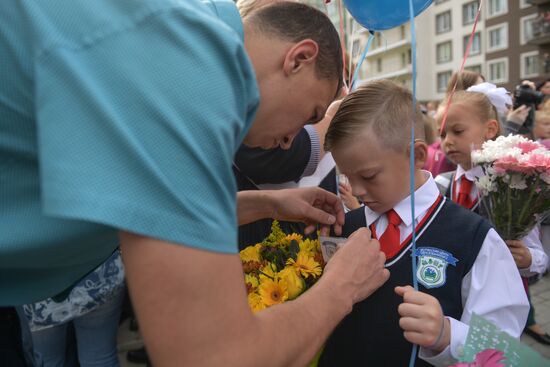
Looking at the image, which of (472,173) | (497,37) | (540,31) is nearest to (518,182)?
(472,173)

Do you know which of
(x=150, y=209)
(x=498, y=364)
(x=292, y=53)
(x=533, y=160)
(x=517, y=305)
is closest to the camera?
(x=150, y=209)

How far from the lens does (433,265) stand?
4.92 feet

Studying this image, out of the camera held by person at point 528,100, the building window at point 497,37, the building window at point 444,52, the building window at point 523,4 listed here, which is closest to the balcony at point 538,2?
the building window at point 523,4

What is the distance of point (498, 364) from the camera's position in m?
0.99

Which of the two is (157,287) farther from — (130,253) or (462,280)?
(462,280)

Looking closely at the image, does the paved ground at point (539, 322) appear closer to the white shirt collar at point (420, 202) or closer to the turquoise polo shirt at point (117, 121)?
the white shirt collar at point (420, 202)

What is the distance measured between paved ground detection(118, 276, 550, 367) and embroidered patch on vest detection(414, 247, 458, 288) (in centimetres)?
272

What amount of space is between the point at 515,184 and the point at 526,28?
33.0 m

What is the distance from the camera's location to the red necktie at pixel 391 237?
1.60m

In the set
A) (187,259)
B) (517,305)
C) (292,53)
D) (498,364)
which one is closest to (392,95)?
(292,53)

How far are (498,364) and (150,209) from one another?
2.77 feet

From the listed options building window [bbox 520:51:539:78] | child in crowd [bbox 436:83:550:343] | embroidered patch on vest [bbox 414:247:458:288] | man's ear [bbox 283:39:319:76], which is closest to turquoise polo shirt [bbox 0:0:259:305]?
man's ear [bbox 283:39:319:76]

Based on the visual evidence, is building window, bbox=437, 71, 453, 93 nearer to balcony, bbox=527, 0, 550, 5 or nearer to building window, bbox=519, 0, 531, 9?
building window, bbox=519, 0, 531, 9

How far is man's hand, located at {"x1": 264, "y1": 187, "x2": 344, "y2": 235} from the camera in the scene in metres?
1.77
